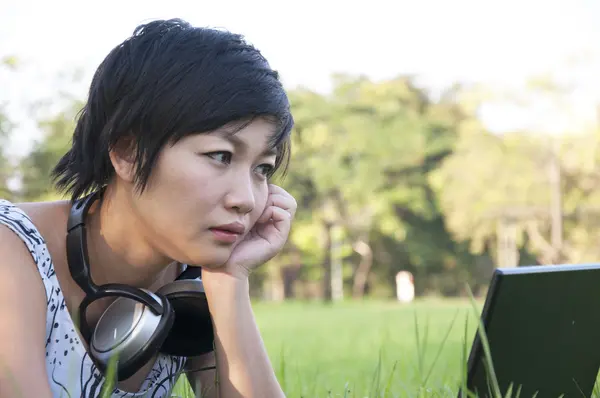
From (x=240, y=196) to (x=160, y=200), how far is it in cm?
21

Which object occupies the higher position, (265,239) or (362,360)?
(265,239)

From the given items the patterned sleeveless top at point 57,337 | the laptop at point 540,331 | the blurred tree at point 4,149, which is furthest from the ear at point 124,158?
the blurred tree at point 4,149

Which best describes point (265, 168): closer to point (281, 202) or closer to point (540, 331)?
point (281, 202)

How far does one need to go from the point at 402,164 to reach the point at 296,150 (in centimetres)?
620

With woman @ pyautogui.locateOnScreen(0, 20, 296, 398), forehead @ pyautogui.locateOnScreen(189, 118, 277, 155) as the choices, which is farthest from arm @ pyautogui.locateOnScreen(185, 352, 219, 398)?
forehead @ pyautogui.locateOnScreen(189, 118, 277, 155)

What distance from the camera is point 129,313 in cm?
222

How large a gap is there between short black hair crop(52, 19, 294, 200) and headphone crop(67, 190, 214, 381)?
23cm

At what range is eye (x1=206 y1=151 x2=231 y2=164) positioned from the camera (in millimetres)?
2240

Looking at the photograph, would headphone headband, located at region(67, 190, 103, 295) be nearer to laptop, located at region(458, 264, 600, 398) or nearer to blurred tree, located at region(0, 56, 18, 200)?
laptop, located at region(458, 264, 600, 398)

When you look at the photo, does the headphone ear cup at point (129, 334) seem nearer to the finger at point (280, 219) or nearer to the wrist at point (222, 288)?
the wrist at point (222, 288)

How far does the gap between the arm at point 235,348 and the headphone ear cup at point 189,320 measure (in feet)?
0.16

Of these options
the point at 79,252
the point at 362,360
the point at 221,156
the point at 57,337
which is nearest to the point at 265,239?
the point at 221,156

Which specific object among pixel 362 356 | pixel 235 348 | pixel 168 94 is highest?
pixel 168 94

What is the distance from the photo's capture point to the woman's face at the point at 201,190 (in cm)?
222
